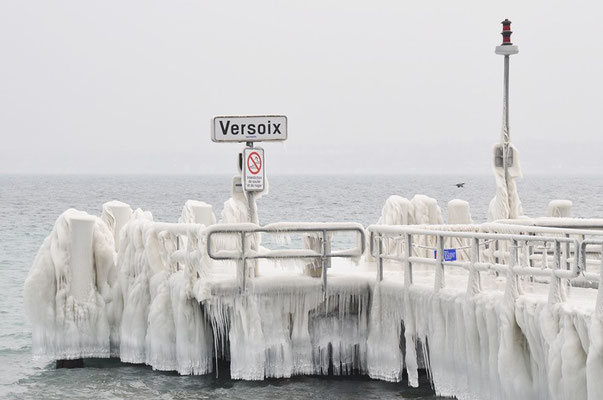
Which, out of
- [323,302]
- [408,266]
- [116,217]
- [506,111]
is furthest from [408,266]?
[116,217]

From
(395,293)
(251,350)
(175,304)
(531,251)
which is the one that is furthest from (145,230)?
(531,251)

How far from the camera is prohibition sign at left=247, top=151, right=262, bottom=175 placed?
18.4 m

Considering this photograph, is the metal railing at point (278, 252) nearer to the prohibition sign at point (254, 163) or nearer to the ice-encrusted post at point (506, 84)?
the prohibition sign at point (254, 163)

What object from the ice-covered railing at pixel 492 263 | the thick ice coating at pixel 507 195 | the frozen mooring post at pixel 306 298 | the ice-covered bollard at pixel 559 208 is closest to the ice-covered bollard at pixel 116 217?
the frozen mooring post at pixel 306 298

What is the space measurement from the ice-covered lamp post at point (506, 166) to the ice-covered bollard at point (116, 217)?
6.98 metres

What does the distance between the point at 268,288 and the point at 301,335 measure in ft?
3.00

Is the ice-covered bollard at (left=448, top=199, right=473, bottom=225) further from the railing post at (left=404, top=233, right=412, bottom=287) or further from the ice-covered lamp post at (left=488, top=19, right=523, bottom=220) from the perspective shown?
the railing post at (left=404, top=233, right=412, bottom=287)

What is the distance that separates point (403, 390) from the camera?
18.0m

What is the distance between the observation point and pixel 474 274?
1596 centimetres

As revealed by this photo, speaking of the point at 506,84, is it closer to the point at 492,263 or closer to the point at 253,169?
the point at 253,169

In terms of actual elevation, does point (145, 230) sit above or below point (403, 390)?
above

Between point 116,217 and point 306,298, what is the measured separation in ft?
19.2

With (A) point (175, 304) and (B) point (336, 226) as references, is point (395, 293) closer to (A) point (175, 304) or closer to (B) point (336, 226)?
(B) point (336, 226)

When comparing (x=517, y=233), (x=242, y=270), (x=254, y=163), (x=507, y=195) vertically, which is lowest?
(x=242, y=270)
